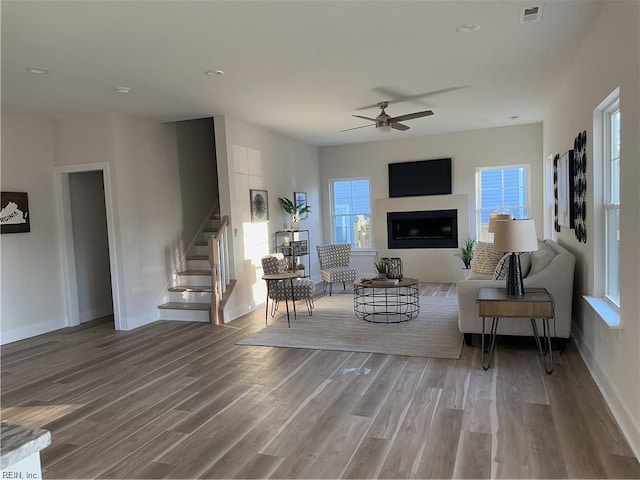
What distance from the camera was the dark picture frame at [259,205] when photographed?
257 inches

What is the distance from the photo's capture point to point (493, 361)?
3873 mm

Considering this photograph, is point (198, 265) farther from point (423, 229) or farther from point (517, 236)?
point (517, 236)

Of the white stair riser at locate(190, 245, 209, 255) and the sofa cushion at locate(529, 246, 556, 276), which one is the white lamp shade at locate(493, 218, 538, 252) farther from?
the white stair riser at locate(190, 245, 209, 255)

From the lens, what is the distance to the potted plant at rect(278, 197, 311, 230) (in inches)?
289

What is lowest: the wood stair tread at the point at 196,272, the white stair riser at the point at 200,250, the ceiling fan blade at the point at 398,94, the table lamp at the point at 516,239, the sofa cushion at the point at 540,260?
the wood stair tread at the point at 196,272

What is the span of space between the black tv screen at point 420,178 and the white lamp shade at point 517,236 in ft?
14.9

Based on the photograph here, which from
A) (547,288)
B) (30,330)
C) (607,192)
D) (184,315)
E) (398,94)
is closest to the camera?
(607,192)

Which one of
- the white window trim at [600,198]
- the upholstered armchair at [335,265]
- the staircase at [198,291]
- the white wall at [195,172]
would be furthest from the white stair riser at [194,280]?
the white window trim at [600,198]

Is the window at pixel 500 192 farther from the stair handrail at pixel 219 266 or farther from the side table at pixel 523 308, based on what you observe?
the stair handrail at pixel 219 266

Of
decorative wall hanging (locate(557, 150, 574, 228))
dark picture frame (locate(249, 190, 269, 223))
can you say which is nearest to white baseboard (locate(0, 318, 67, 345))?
dark picture frame (locate(249, 190, 269, 223))

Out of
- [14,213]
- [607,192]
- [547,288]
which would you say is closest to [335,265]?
[547,288]

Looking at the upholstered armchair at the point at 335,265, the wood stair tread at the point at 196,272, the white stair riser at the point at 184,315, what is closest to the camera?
the white stair riser at the point at 184,315

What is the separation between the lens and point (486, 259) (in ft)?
18.1

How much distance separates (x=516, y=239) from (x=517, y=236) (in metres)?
0.03
